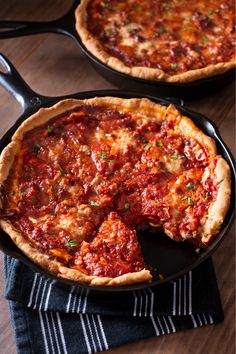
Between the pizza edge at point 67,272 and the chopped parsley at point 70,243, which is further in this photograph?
the chopped parsley at point 70,243

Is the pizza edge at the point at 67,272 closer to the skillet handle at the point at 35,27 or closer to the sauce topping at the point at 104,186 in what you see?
the sauce topping at the point at 104,186

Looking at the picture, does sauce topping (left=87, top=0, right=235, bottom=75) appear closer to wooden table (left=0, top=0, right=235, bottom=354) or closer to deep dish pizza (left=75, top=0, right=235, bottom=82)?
deep dish pizza (left=75, top=0, right=235, bottom=82)

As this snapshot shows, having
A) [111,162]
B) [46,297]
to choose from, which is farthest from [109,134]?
[46,297]

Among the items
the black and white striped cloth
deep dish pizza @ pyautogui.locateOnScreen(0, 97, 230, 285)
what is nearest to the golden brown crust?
deep dish pizza @ pyautogui.locateOnScreen(0, 97, 230, 285)

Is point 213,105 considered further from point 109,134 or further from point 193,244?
point 193,244

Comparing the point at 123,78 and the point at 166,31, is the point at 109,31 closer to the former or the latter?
the point at 166,31

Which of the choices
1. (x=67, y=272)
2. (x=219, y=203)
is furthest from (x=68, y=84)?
(x=67, y=272)

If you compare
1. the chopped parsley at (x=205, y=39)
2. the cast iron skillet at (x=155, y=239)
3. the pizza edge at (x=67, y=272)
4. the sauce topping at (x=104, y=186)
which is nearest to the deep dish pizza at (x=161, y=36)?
the chopped parsley at (x=205, y=39)
